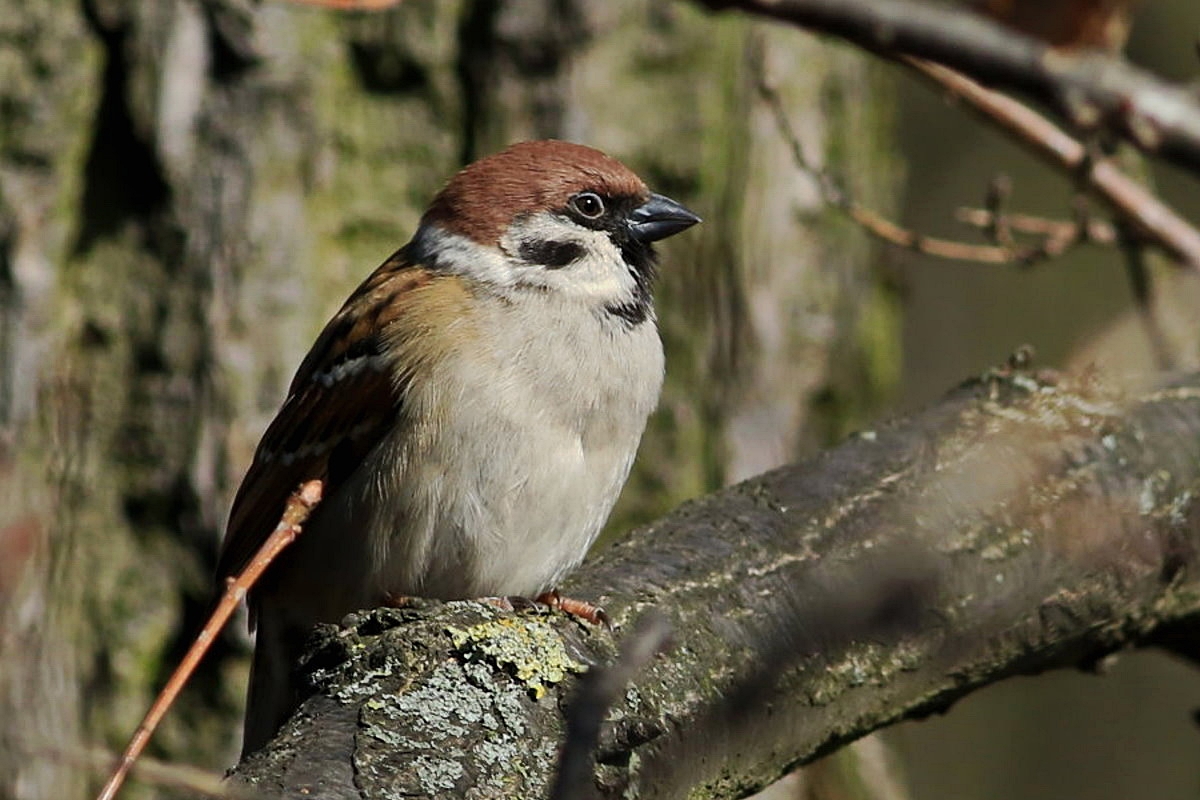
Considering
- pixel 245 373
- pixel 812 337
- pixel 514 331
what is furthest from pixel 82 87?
pixel 812 337

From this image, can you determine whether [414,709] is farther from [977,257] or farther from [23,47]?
[23,47]

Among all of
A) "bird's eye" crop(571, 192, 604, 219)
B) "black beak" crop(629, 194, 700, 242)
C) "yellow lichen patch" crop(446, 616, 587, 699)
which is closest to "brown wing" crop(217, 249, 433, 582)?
"bird's eye" crop(571, 192, 604, 219)

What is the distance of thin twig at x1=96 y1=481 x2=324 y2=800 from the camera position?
1696 millimetres

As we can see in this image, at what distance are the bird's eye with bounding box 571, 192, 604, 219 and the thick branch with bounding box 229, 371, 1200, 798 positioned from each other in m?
0.86

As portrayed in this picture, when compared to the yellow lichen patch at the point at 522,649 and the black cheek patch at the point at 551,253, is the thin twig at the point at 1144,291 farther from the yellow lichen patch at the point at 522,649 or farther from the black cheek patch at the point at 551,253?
the yellow lichen patch at the point at 522,649

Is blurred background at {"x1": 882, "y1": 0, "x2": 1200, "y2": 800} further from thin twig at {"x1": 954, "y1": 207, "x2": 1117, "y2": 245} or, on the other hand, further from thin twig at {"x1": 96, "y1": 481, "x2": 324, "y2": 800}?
thin twig at {"x1": 96, "y1": 481, "x2": 324, "y2": 800}

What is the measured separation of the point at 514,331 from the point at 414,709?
51.4 inches

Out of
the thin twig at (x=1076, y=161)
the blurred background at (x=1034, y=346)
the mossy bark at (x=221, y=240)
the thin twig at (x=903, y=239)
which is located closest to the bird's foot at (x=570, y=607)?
the thin twig at (x=1076, y=161)

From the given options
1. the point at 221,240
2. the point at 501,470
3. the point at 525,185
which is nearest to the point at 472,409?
the point at 501,470

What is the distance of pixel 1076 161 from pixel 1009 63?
4.35ft

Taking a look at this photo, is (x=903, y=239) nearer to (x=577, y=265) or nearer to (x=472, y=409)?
(x=577, y=265)

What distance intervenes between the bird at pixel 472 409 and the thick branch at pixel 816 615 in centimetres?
34

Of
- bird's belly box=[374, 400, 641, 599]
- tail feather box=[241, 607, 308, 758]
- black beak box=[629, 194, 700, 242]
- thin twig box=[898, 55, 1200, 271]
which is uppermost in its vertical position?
thin twig box=[898, 55, 1200, 271]

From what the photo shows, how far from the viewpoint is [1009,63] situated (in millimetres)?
1977
